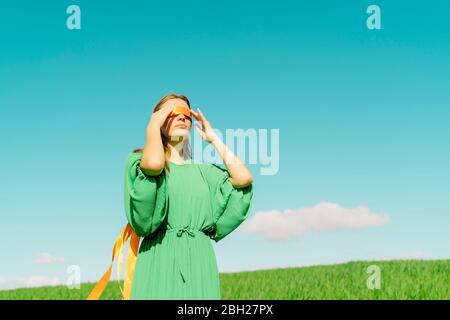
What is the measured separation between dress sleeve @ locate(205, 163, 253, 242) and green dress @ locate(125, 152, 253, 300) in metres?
0.01

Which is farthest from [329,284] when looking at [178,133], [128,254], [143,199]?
[143,199]

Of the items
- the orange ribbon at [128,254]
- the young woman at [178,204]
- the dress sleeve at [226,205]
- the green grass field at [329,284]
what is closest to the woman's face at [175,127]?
the young woman at [178,204]

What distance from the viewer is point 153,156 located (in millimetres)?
3393

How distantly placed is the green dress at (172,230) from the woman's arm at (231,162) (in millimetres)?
182

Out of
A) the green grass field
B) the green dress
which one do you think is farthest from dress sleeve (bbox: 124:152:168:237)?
the green grass field

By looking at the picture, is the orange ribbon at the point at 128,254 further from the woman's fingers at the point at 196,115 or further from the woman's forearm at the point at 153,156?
the woman's fingers at the point at 196,115

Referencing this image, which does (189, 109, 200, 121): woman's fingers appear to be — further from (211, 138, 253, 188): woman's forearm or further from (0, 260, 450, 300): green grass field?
(0, 260, 450, 300): green grass field

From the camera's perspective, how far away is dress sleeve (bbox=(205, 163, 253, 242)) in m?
3.80

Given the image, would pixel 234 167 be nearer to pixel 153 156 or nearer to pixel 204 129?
pixel 204 129

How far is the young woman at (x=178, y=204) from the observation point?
348 cm
